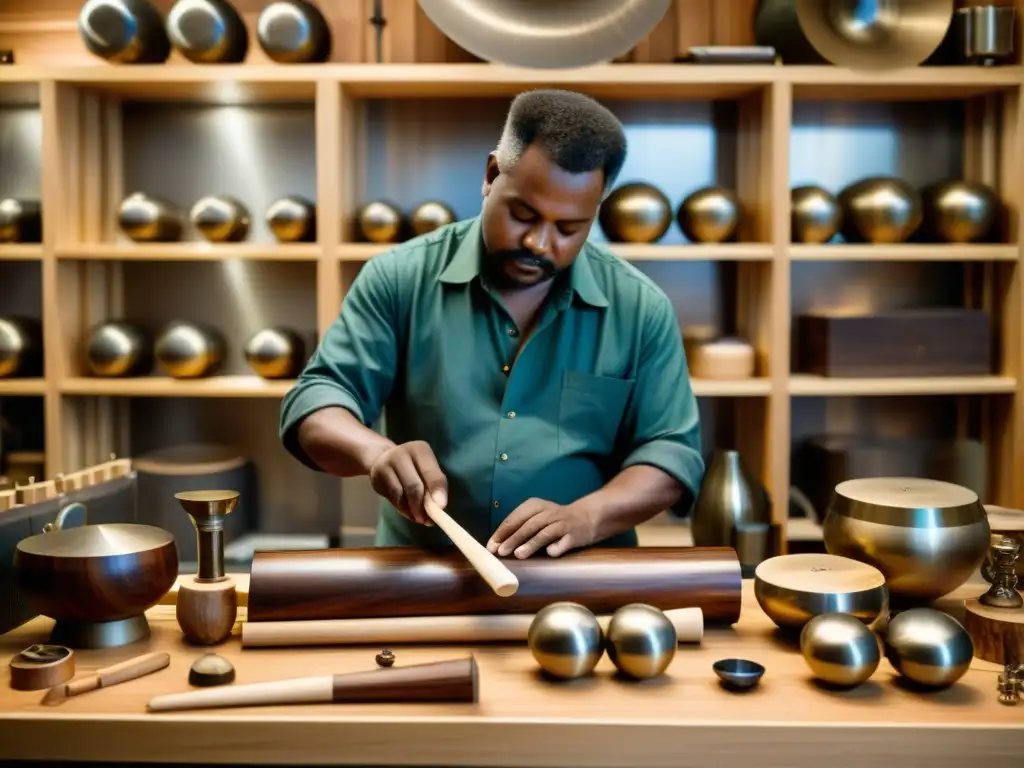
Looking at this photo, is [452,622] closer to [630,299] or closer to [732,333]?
[630,299]

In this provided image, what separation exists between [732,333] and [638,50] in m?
1.05

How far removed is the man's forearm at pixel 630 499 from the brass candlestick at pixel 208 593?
1.87 ft

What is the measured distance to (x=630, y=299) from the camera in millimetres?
2113

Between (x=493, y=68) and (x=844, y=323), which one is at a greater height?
(x=493, y=68)

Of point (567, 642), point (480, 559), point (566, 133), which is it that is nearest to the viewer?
point (567, 642)

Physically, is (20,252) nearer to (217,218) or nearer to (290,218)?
(217,218)

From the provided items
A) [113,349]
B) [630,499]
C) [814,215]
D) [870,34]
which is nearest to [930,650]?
[630,499]

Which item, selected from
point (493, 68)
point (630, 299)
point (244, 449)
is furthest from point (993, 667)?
point (244, 449)

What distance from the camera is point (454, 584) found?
4.96 feet

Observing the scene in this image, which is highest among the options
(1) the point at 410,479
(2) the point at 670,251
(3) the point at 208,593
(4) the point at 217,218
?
(4) the point at 217,218

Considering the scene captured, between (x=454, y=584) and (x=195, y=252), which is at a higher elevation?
(x=195, y=252)

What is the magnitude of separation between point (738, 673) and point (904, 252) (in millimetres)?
2401

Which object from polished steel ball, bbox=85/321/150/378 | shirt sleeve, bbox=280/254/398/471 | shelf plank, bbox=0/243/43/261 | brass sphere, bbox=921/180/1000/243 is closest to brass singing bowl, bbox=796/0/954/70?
shirt sleeve, bbox=280/254/398/471

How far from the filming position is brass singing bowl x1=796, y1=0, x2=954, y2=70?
6.66 ft
